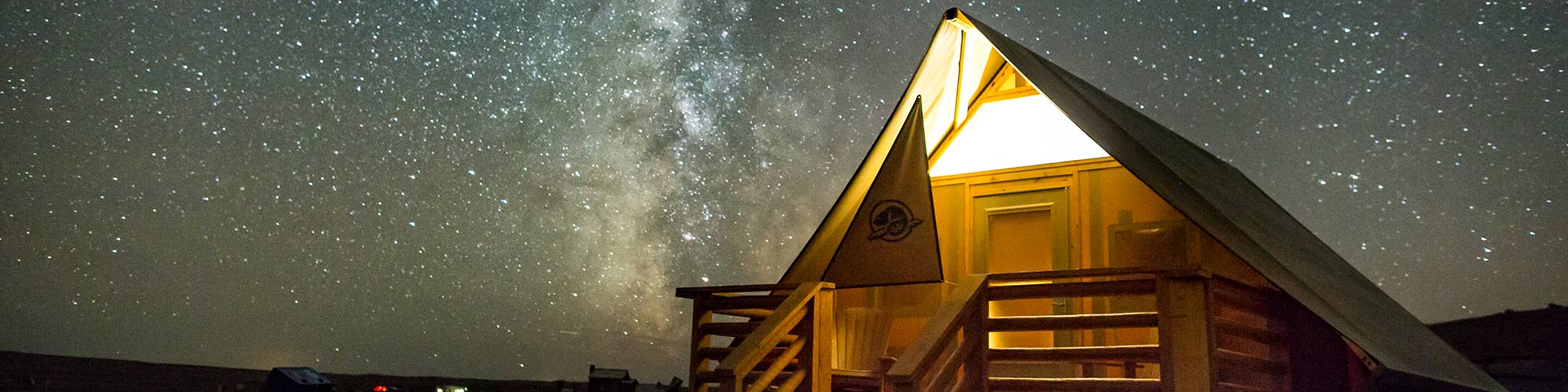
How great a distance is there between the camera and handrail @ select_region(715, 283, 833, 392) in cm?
547

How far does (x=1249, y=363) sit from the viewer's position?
5.82 meters

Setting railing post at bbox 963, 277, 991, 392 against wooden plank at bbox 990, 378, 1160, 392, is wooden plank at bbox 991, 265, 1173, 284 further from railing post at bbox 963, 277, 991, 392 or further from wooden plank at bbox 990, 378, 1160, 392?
wooden plank at bbox 990, 378, 1160, 392

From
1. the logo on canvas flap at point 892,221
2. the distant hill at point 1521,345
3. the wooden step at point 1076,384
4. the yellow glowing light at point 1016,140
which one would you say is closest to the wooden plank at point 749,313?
the logo on canvas flap at point 892,221

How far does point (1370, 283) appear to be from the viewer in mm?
8461

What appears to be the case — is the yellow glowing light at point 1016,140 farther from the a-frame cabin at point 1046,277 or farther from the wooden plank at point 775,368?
the wooden plank at point 775,368

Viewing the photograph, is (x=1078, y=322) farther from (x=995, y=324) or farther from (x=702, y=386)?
(x=702, y=386)

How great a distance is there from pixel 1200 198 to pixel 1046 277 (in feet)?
4.26

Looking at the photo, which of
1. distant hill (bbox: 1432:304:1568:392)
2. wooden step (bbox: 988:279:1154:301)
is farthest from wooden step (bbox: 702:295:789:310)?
distant hill (bbox: 1432:304:1568:392)

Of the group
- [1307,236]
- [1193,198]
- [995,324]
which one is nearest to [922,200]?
[995,324]

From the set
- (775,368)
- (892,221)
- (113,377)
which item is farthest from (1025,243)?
(113,377)

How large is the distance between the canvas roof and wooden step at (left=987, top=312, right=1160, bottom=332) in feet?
3.27

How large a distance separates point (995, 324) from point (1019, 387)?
1.27 feet

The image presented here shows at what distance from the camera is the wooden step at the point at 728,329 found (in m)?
6.90

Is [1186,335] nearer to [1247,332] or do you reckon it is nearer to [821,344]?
[1247,332]
